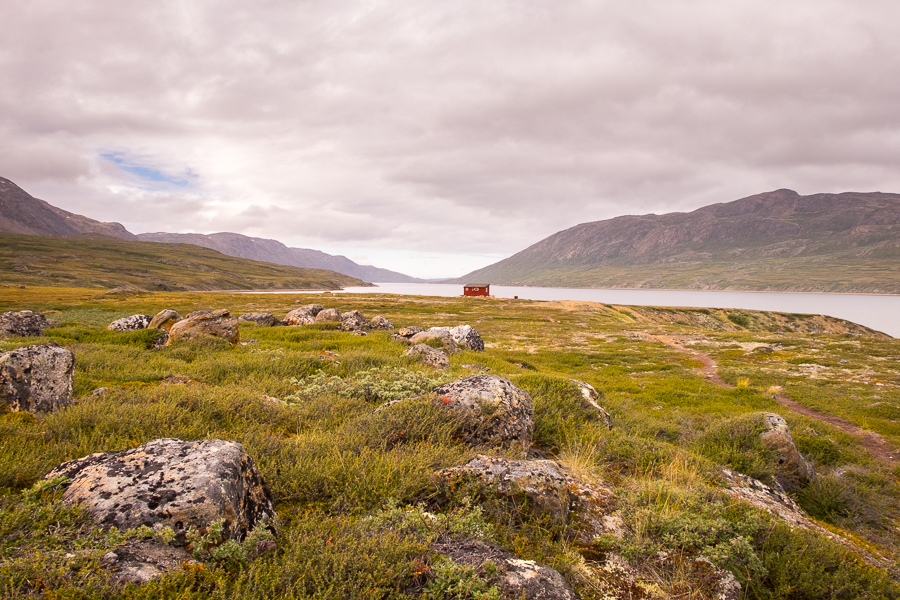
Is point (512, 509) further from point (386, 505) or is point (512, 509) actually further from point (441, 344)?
point (441, 344)

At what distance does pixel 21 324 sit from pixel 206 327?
8203 mm

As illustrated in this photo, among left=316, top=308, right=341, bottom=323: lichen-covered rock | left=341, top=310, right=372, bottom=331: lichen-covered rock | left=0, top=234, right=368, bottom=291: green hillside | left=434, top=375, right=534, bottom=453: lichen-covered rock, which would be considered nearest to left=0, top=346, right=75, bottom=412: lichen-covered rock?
left=434, top=375, right=534, bottom=453: lichen-covered rock

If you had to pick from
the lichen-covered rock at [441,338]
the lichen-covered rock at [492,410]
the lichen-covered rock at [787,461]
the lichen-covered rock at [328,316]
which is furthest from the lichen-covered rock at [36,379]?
the lichen-covered rock at [328,316]

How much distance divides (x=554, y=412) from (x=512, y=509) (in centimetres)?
440

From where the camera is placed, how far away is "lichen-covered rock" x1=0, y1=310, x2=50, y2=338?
14766mm

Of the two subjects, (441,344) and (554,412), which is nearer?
(554,412)

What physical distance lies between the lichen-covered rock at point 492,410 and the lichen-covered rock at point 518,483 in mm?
1457

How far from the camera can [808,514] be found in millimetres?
7215

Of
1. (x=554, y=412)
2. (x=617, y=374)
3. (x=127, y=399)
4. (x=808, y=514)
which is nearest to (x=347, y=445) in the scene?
(x=127, y=399)

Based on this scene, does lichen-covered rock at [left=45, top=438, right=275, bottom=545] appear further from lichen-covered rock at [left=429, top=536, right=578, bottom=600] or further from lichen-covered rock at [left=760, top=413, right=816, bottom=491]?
lichen-covered rock at [left=760, top=413, right=816, bottom=491]

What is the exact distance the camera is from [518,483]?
462 centimetres

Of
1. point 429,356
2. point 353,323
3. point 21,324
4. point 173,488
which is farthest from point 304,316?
point 173,488

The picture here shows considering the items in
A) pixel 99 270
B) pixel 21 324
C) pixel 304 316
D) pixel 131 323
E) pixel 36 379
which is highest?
pixel 99 270

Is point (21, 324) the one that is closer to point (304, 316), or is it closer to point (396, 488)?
point (304, 316)
